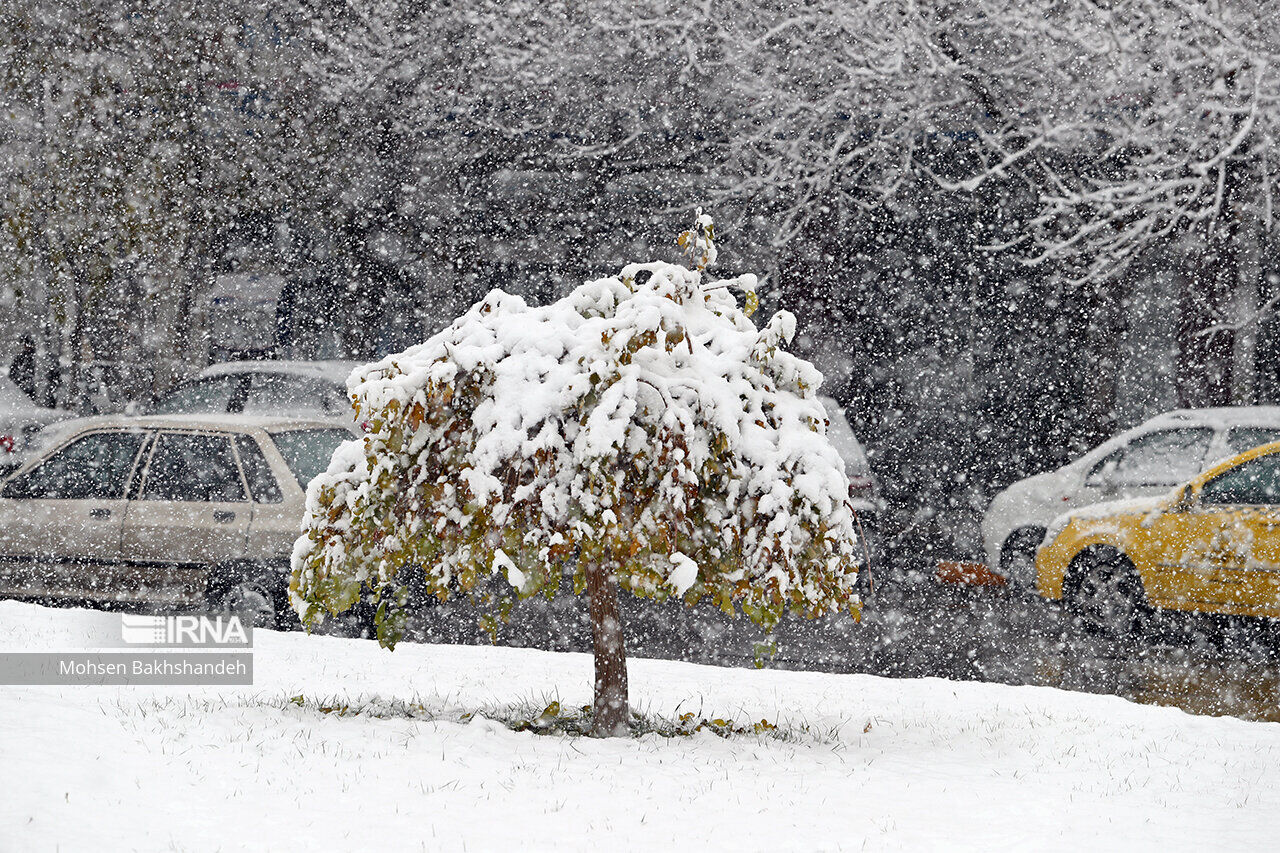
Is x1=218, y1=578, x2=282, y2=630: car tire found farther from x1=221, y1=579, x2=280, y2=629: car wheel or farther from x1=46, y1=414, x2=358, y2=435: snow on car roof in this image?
x1=46, y1=414, x2=358, y2=435: snow on car roof

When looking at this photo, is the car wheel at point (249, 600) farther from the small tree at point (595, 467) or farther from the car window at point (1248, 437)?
the car window at point (1248, 437)

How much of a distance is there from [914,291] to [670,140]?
16.6ft

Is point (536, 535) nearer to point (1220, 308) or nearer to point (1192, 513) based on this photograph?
point (1192, 513)

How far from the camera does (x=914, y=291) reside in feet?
68.7

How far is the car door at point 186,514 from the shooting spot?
822cm

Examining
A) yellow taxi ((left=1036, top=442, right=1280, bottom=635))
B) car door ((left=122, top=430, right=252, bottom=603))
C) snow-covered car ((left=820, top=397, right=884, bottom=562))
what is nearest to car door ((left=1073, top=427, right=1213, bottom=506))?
yellow taxi ((left=1036, top=442, right=1280, bottom=635))

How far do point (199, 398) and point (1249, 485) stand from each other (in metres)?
9.89

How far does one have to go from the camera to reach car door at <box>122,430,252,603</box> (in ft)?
27.0

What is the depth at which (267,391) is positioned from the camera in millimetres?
12859

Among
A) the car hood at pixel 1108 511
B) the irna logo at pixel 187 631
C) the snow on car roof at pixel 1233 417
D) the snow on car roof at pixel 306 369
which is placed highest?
the snow on car roof at pixel 306 369

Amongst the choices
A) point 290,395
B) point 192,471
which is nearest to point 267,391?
point 290,395

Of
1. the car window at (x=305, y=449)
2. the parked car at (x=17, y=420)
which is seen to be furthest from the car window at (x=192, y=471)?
the parked car at (x=17, y=420)

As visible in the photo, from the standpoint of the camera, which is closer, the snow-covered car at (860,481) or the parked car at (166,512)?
the parked car at (166,512)

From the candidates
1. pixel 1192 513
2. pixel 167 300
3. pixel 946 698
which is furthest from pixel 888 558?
pixel 167 300
